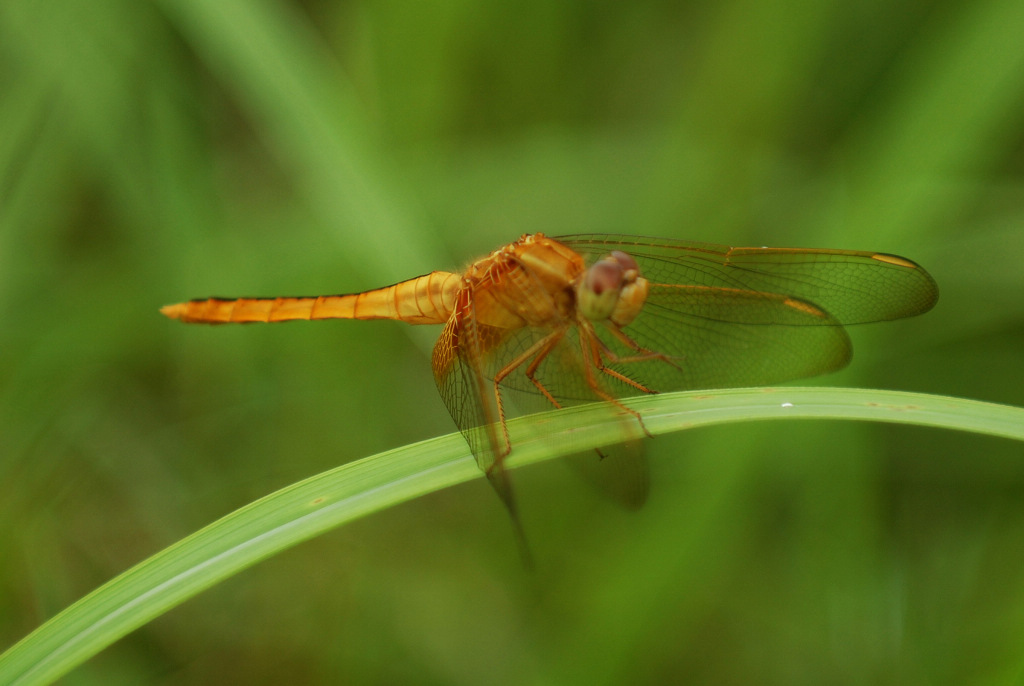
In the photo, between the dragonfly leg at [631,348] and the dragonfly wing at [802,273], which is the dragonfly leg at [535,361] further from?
the dragonfly wing at [802,273]

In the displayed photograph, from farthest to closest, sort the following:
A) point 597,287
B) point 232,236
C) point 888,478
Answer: point 232,236, point 888,478, point 597,287

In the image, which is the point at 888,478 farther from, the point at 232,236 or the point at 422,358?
the point at 232,236

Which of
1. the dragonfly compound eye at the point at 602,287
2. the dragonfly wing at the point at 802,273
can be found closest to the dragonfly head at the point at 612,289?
the dragonfly compound eye at the point at 602,287

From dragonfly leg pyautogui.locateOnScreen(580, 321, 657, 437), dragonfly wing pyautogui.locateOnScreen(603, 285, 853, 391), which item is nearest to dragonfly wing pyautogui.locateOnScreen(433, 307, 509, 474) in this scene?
dragonfly leg pyautogui.locateOnScreen(580, 321, 657, 437)

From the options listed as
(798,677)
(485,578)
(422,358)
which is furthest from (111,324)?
(798,677)

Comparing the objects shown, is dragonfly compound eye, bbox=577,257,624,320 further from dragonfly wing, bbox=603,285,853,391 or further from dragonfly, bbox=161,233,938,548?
dragonfly wing, bbox=603,285,853,391

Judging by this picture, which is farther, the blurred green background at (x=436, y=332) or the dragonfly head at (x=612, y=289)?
the blurred green background at (x=436, y=332)

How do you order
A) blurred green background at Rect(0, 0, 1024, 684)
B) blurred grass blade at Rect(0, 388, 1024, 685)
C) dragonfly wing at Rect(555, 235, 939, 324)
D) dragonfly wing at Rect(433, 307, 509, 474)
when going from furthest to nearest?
blurred green background at Rect(0, 0, 1024, 684)
dragonfly wing at Rect(555, 235, 939, 324)
dragonfly wing at Rect(433, 307, 509, 474)
blurred grass blade at Rect(0, 388, 1024, 685)

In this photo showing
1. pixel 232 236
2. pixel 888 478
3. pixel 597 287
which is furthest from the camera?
pixel 232 236
